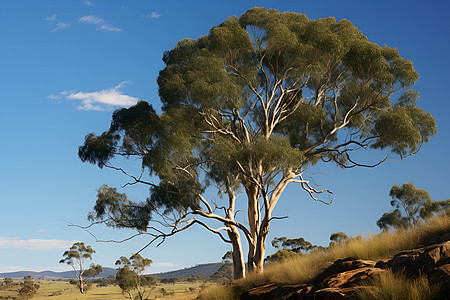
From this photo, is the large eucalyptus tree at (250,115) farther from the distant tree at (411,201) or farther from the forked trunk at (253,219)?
the distant tree at (411,201)

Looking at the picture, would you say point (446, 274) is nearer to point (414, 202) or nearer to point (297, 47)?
point (297, 47)

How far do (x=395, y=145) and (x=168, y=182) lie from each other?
1201 cm

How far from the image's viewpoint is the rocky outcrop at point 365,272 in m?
8.40

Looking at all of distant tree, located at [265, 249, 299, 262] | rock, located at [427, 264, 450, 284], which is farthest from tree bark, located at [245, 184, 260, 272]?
distant tree, located at [265, 249, 299, 262]

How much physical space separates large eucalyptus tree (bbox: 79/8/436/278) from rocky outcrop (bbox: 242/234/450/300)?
26.5ft

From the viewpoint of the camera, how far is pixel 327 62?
69.3 feet

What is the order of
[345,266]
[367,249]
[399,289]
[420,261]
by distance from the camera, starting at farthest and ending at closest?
[367,249], [345,266], [420,261], [399,289]

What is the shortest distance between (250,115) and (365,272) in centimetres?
1511

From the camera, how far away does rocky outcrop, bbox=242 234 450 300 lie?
840 centimetres

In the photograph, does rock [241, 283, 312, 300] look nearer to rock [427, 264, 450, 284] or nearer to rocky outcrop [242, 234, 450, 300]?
rocky outcrop [242, 234, 450, 300]

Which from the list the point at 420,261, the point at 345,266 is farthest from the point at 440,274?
the point at 345,266

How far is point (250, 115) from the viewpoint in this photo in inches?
936

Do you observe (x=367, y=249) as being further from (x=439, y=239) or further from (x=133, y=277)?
(x=133, y=277)

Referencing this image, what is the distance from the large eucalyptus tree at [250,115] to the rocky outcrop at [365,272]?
809 centimetres
